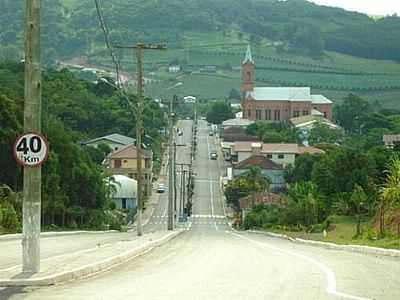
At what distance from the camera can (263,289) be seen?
15000 mm

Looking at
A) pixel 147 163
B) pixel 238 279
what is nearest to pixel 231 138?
pixel 147 163

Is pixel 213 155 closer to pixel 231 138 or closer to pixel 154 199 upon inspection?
pixel 231 138

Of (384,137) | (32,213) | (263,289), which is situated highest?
(384,137)

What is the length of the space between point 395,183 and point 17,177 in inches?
1141

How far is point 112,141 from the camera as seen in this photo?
389 feet

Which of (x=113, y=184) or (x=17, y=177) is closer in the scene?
(x=17, y=177)

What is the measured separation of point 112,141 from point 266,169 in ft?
68.1

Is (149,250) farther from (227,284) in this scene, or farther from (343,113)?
(343,113)

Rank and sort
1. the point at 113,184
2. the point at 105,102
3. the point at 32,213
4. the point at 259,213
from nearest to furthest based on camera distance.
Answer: the point at 32,213 < the point at 259,213 < the point at 113,184 < the point at 105,102

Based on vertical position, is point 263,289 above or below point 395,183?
below

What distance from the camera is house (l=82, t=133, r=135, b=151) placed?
118m

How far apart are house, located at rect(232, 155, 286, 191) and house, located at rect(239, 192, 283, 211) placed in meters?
23.1

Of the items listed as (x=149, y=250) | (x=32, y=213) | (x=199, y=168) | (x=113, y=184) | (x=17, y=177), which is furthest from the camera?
(x=199, y=168)

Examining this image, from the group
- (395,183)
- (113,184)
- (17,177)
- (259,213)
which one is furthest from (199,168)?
(395,183)
